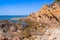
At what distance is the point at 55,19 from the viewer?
36.3 m

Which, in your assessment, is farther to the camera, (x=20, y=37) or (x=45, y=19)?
(x=45, y=19)

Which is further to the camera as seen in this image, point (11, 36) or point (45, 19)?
point (45, 19)

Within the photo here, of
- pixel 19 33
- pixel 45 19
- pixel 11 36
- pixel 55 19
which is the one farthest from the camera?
pixel 45 19

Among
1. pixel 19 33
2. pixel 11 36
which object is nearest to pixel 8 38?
pixel 11 36

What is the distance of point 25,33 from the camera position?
25.0m

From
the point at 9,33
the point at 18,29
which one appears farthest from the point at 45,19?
the point at 9,33

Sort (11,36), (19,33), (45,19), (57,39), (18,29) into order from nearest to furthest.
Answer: (57,39) → (11,36) → (19,33) → (18,29) → (45,19)

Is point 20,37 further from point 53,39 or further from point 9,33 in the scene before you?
point 53,39

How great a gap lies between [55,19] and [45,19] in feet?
10.7

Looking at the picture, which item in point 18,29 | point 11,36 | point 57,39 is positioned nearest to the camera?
point 57,39

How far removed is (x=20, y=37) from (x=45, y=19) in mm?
16824

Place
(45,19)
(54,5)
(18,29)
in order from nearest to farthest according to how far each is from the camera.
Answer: (18,29)
(45,19)
(54,5)

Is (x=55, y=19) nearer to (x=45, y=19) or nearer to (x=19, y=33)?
(x=45, y=19)

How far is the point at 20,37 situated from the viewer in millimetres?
22953
